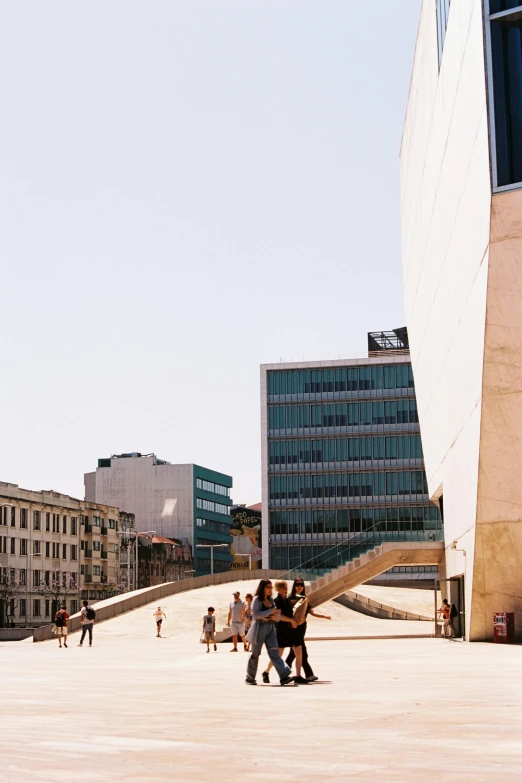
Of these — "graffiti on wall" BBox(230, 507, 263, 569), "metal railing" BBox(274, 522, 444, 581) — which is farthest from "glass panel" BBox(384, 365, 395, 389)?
"metal railing" BBox(274, 522, 444, 581)

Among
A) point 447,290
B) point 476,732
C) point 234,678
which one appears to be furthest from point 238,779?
point 447,290

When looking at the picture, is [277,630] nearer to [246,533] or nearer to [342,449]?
[342,449]

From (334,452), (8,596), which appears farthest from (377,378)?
(8,596)

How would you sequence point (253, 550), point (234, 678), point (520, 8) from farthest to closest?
point (253, 550) → point (520, 8) → point (234, 678)

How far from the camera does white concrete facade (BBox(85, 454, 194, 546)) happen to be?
146 m

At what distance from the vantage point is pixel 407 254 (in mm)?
55312

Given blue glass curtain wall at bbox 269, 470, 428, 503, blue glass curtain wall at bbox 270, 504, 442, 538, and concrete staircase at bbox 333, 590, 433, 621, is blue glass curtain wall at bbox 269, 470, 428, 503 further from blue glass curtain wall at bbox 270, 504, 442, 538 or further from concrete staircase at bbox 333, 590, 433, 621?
concrete staircase at bbox 333, 590, 433, 621

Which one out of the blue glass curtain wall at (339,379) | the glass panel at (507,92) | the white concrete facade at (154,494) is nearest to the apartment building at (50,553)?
the blue glass curtain wall at (339,379)

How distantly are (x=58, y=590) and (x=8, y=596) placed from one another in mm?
9778

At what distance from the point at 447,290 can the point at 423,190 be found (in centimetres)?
820

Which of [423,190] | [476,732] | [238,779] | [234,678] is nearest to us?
[238,779]

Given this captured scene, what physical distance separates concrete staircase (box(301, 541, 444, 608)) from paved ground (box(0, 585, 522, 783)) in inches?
1250

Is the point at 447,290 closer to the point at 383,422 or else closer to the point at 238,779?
the point at 238,779

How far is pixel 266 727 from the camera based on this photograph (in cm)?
1074
